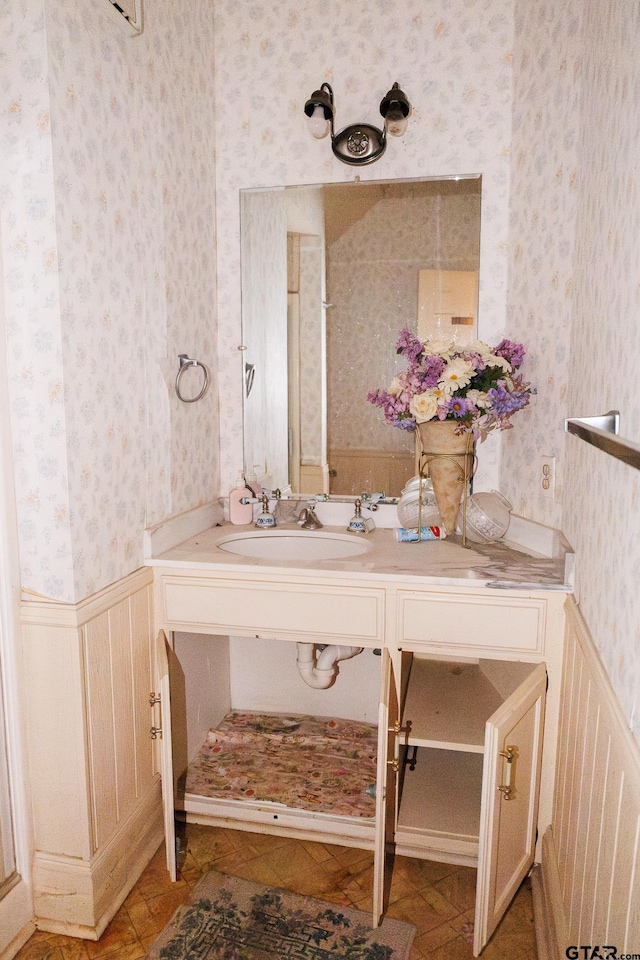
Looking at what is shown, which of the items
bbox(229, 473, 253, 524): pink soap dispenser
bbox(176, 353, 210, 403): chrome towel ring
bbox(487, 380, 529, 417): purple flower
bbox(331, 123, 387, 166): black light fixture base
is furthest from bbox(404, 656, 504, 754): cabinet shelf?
bbox(331, 123, 387, 166): black light fixture base

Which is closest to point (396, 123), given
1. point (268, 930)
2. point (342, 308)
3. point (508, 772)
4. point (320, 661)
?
point (342, 308)

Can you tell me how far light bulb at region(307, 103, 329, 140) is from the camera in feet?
6.57

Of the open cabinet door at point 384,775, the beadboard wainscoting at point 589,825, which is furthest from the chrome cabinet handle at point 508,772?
the open cabinet door at point 384,775

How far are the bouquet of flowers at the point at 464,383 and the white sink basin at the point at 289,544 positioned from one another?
470 millimetres

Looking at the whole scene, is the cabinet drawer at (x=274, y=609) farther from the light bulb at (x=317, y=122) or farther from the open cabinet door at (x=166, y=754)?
the light bulb at (x=317, y=122)

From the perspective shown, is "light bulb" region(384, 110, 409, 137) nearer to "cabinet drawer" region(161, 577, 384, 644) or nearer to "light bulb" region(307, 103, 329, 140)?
"light bulb" region(307, 103, 329, 140)

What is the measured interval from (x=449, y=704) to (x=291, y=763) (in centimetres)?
58

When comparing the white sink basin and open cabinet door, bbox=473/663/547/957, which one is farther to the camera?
the white sink basin

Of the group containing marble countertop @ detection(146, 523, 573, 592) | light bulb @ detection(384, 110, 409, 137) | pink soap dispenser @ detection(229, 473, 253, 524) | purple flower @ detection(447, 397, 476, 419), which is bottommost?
marble countertop @ detection(146, 523, 573, 592)

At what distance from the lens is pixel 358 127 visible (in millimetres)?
2068

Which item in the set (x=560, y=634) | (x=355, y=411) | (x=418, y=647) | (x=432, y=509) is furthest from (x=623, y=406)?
(x=355, y=411)

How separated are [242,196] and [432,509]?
3.85 ft
